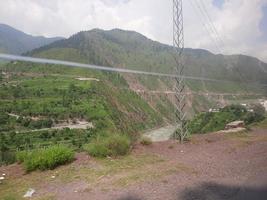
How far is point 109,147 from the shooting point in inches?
477

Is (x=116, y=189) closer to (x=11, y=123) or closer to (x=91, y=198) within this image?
(x=91, y=198)

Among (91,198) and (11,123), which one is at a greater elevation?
(91,198)

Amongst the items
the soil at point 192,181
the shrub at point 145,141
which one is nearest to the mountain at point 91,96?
the shrub at point 145,141

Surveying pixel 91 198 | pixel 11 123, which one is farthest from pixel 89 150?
pixel 11 123

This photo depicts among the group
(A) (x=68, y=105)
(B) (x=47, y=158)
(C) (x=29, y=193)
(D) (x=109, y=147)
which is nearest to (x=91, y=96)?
(A) (x=68, y=105)

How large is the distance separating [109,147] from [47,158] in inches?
90.5

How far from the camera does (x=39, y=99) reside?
91.6 metres

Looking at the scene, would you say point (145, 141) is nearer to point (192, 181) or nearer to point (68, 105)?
point (192, 181)

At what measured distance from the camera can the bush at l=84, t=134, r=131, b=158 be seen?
11.8m

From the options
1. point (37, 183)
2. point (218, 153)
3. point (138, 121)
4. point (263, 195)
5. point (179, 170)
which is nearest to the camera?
point (263, 195)

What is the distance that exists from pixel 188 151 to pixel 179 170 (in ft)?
11.4

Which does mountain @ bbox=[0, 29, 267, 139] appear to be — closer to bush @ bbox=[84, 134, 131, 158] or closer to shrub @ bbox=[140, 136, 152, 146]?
shrub @ bbox=[140, 136, 152, 146]

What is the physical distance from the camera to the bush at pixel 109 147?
1184cm

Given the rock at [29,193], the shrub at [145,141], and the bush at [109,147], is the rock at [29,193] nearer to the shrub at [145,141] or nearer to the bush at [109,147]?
the bush at [109,147]
